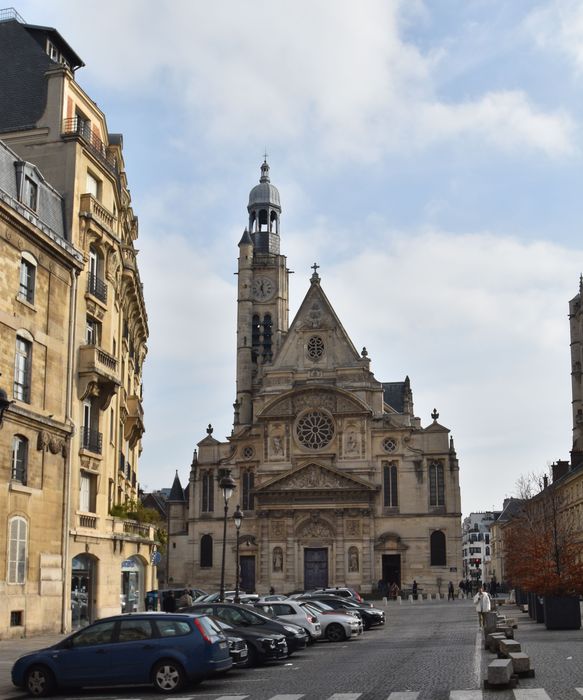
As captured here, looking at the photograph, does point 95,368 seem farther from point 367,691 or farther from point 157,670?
point 367,691

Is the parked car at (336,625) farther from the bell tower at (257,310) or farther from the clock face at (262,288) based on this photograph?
the clock face at (262,288)

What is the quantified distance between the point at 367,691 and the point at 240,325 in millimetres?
64373

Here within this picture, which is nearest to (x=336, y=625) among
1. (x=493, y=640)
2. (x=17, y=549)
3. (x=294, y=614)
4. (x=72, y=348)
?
(x=294, y=614)

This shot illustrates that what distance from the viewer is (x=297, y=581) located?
6662 cm

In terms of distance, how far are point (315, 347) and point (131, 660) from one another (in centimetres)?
5493

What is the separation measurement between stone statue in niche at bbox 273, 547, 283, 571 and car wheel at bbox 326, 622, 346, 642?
126 feet

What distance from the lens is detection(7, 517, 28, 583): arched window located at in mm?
26469

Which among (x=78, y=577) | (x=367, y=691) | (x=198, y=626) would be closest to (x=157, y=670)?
(x=198, y=626)

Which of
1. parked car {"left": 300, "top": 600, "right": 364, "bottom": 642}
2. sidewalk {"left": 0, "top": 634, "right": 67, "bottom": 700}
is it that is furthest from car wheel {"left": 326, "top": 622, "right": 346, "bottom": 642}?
sidewalk {"left": 0, "top": 634, "right": 67, "bottom": 700}

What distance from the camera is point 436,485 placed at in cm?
6719

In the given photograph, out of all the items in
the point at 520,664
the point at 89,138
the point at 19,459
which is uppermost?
the point at 89,138

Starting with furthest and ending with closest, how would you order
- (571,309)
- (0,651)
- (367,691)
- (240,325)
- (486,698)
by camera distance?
(571,309), (240,325), (0,651), (367,691), (486,698)

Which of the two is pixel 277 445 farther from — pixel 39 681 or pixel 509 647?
pixel 39 681

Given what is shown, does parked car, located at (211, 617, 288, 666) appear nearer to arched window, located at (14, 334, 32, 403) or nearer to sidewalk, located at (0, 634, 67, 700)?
sidewalk, located at (0, 634, 67, 700)
